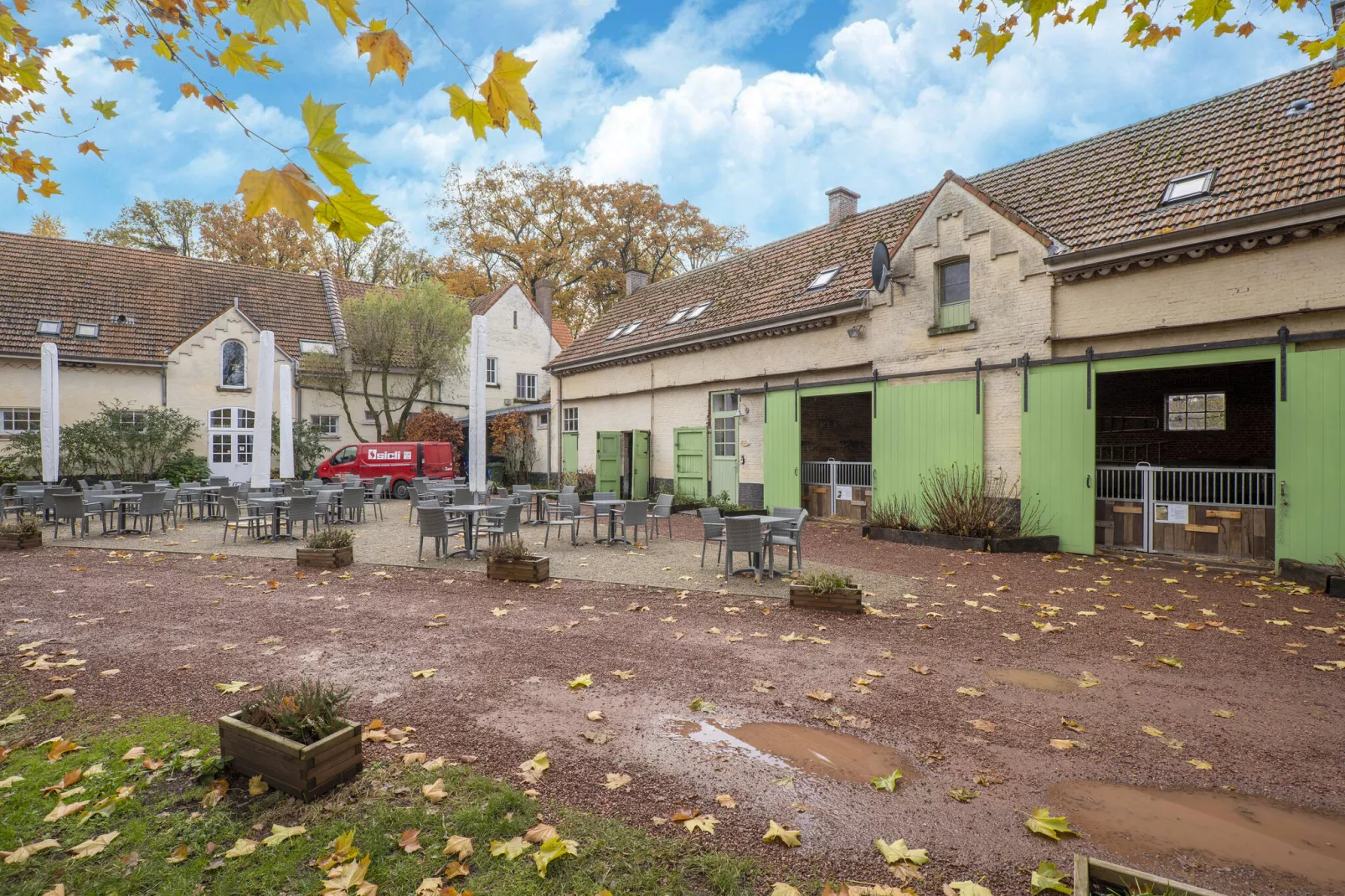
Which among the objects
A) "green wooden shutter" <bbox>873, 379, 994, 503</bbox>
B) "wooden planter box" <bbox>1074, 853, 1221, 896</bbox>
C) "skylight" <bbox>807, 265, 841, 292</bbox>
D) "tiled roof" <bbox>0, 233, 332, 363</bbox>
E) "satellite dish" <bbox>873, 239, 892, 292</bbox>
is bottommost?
"wooden planter box" <bbox>1074, 853, 1221, 896</bbox>

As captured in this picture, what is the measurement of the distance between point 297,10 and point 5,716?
4698 mm

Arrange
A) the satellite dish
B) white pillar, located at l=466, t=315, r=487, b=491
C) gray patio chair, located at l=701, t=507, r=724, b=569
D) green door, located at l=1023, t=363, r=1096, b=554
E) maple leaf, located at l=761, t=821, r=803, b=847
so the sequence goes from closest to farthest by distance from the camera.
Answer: maple leaf, located at l=761, t=821, r=803, b=847, gray patio chair, located at l=701, t=507, r=724, b=569, green door, located at l=1023, t=363, r=1096, b=554, white pillar, located at l=466, t=315, r=487, b=491, the satellite dish

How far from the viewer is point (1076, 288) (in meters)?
11.3

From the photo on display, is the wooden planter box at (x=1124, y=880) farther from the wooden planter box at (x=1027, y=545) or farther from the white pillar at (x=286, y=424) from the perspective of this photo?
the white pillar at (x=286, y=424)

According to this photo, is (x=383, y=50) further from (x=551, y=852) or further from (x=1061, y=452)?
(x=1061, y=452)

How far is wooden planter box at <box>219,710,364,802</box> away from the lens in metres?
3.26

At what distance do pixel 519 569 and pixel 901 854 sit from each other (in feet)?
21.7

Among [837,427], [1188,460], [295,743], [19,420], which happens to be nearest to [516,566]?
[295,743]

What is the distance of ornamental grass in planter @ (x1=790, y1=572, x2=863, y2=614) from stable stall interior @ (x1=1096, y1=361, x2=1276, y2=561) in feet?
22.5

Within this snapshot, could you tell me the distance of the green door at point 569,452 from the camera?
75.8 feet

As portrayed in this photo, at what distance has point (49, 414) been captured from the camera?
16.7 meters

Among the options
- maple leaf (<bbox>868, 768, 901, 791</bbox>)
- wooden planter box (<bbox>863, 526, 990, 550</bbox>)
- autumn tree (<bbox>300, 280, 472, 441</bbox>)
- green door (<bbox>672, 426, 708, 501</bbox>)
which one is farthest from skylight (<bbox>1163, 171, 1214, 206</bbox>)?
autumn tree (<bbox>300, 280, 472, 441</bbox>)

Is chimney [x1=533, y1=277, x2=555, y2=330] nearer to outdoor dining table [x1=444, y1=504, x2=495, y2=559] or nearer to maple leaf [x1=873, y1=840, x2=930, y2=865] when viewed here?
outdoor dining table [x1=444, y1=504, x2=495, y2=559]

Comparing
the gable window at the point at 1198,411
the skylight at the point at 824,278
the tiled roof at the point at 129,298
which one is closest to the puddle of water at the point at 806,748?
the skylight at the point at 824,278
